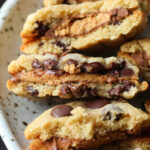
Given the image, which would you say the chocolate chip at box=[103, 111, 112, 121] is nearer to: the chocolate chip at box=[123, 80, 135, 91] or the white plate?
the chocolate chip at box=[123, 80, 135, 91]

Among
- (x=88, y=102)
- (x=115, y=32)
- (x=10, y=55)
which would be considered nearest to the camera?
(x=88, y=102)

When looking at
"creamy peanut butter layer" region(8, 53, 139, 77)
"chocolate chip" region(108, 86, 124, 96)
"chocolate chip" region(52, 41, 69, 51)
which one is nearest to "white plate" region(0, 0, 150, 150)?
"creamy peanut butter layer" region(8, 53, 139, 77)

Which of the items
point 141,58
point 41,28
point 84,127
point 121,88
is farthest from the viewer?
point 41,28

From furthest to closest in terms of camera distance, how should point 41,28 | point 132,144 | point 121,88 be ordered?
point 41,28 → point 121,88 → point 132,144

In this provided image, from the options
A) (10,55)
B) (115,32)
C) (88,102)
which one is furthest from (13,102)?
(115,32)

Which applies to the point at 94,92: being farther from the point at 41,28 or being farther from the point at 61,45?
the point at 41,28

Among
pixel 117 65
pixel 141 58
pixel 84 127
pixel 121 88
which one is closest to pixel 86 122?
pixel 84 127

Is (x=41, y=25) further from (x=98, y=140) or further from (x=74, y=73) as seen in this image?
(x=98, y=140)

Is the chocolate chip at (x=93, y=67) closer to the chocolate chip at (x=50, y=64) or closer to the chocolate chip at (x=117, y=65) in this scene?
the chocolate chip at (x=117, y=65)
